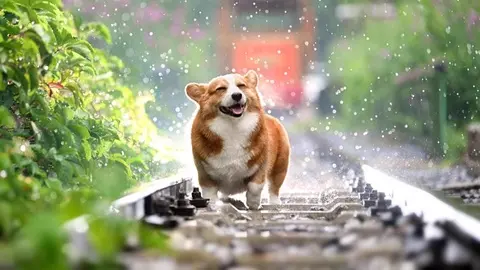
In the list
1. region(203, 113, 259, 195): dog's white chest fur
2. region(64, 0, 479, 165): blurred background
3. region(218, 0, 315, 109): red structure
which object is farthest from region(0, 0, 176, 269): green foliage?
region(218, 0, 315, 109): red structure

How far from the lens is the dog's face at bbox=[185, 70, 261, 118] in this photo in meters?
3.65

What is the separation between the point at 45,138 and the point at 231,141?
0.83 m

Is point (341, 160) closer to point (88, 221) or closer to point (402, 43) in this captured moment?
point (402, 43)

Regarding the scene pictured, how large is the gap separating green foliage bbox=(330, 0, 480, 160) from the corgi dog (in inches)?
87.7

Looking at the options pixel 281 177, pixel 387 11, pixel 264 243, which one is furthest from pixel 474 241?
pixel 387 11

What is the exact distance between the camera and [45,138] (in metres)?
3.21

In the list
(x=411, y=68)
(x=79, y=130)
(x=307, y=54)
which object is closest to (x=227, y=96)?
(x=79, y=130)

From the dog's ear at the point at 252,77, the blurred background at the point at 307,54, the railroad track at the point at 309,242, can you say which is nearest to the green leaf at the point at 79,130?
the railroad track at the point at 309,242

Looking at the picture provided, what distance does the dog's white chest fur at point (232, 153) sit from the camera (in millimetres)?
3695

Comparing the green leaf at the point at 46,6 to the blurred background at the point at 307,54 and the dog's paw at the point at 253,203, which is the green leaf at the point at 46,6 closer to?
the dog's paw at the point at 253,203

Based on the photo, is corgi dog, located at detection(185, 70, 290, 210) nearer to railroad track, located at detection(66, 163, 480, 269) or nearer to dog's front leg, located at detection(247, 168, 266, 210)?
dog's front leg, located at detection(247, 168, 266, 210)

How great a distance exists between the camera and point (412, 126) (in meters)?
7.64

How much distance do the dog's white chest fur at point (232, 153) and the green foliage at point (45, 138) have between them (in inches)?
19.9

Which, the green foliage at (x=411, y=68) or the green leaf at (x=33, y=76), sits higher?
the green foliage at (x=411, y=68)
